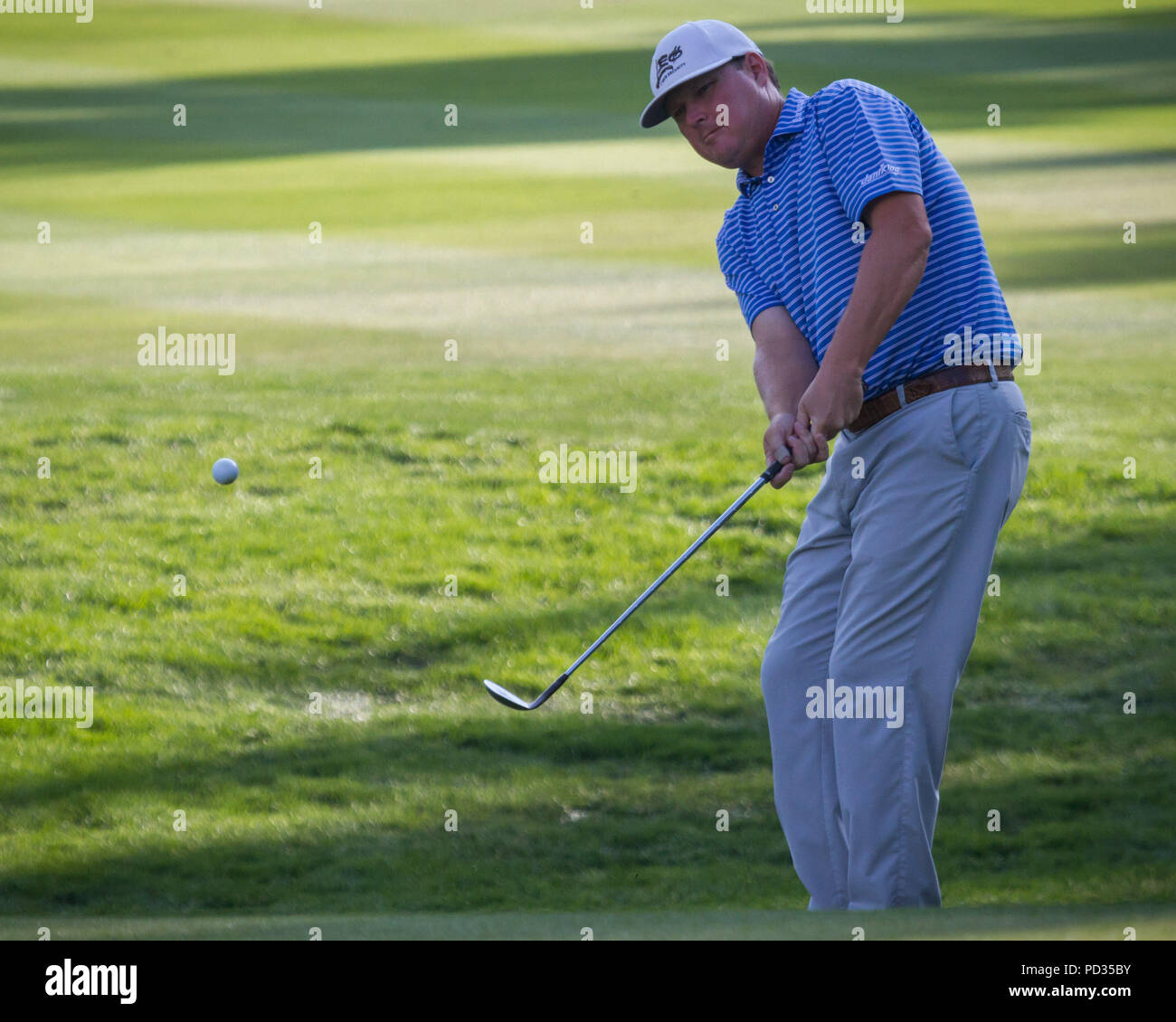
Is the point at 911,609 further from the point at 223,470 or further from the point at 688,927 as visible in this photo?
the point at 223,470

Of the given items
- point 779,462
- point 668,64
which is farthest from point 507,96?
point 779,462

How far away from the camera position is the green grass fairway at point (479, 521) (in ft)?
14.8

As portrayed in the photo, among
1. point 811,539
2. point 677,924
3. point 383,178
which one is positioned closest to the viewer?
point 677,924

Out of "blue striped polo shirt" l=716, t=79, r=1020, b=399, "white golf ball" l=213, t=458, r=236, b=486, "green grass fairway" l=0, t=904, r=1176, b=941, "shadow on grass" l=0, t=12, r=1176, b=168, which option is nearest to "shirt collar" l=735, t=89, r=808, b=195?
"blue striped polo shirt" l=716, t=79, r=1020, b=399

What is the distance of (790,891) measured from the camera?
431cm

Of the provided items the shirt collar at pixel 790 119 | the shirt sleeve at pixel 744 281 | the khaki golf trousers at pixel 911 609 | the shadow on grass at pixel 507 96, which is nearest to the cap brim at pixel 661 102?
the shirt collar at pixel 790 119

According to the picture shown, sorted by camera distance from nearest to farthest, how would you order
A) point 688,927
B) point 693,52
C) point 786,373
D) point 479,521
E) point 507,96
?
1. point 688,927
2. point 693,52
3. point 786,373
4. point 479,521
5. point 507,96

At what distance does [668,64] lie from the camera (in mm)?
2885

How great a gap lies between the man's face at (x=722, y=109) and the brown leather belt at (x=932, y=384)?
514 mm

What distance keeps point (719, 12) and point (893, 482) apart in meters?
11.4

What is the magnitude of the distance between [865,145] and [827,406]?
1.40ft

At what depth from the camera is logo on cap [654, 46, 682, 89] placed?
113 inches
